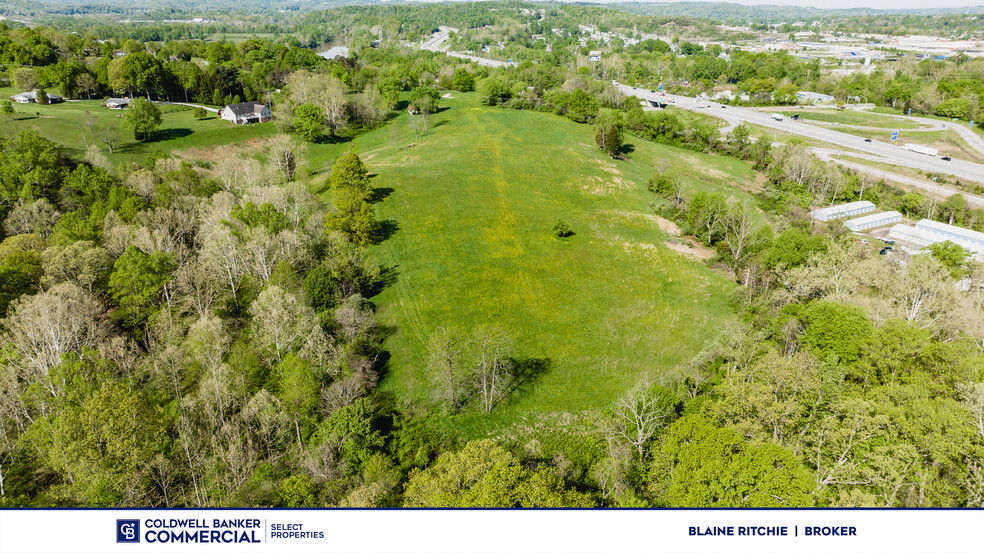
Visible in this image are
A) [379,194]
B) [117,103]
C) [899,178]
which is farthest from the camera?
[117,103]

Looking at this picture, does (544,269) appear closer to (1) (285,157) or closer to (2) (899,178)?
(1) (285,157)

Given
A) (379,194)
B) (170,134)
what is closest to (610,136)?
(379,194)

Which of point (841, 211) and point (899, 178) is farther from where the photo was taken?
point (899, 178)

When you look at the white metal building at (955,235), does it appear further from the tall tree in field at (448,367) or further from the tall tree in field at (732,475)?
the tall tree in field at (448,367)

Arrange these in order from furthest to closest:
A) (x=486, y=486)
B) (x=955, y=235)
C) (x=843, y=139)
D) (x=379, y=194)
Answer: (x=843, y=139)
(x=379, y=194)
(x=955, y=235)
(x=486, y=486)

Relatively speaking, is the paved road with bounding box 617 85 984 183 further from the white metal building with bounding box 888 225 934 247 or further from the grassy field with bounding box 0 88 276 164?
the grassy field with bounding box 0 88 276 164
